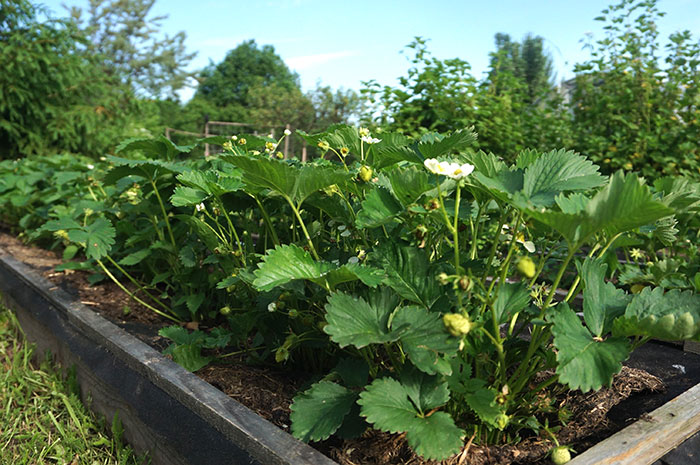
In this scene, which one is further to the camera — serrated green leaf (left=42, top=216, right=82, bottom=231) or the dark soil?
serrated green leaf (left=42, top=216, right=82, bottom=231)

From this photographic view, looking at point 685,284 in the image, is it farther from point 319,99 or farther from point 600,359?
point 319,99

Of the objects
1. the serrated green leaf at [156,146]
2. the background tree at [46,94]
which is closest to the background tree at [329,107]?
the background tree at [46,94]

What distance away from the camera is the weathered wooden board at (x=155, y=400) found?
3.54 ft

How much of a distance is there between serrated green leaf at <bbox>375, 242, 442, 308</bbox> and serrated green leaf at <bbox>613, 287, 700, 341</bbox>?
33cm

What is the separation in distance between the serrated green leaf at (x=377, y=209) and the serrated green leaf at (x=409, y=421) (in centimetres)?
29

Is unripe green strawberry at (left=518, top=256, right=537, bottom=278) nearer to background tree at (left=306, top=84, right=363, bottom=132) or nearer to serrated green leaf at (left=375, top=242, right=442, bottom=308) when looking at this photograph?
serrated green leaf at (left=375, top=242, right=442, bottom=308)

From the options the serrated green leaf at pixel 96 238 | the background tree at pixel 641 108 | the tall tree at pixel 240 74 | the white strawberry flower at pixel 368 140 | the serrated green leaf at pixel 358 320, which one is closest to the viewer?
the serrated green leaf at pixel 358 320

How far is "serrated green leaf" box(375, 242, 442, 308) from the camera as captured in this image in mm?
1015

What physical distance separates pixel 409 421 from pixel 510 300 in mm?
296

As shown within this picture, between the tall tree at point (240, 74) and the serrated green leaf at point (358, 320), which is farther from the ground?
the tall tree at point (240, 74)

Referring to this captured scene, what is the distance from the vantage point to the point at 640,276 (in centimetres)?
182

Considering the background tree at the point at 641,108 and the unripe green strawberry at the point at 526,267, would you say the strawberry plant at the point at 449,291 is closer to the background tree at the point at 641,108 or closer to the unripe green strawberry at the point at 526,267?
the unripe green strawberry at the point at 526,267

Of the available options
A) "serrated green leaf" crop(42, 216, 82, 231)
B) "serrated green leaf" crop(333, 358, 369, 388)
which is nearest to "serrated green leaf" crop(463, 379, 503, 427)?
"serrated green leaf" crop(333, 358, 369, 388)

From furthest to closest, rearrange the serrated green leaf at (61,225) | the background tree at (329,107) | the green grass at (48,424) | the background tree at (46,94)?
1. the background tree at (329,107)
2. the background tree at (46,94)
3. the serrated green leaf at (61,225)
4. the green grass at (48,424)
